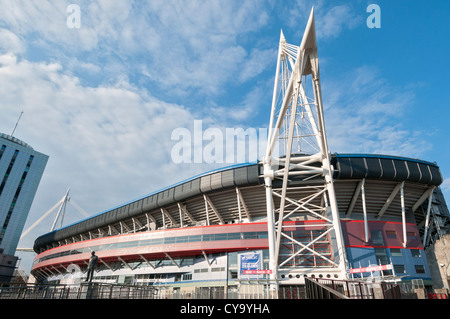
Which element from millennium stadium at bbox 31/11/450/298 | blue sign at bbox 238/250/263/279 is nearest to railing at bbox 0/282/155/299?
millennium stadium at bbox 31/11/450/298

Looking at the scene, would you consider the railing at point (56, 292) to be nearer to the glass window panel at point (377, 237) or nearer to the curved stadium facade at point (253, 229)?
the curved stadium facade at point (253, 229)

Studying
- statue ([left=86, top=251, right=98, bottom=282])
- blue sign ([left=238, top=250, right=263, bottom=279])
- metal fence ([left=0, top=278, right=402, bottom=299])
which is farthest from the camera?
blue sign ([left=238, top=250, right=263, bottom=279])

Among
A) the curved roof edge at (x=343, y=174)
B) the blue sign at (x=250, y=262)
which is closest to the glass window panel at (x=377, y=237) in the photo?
the curved roof edge at (x=343, y=174)

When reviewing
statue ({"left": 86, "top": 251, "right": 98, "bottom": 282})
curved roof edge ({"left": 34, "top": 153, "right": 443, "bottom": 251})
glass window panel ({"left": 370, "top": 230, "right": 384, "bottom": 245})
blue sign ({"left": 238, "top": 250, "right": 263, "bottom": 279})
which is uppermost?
curved roof edge ({"left": 34, "top": 153, "right": 443, "bottom": 251})

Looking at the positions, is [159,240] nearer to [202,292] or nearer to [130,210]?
[130,210]

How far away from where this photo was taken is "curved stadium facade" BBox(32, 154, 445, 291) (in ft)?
116

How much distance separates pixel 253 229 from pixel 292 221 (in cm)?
598

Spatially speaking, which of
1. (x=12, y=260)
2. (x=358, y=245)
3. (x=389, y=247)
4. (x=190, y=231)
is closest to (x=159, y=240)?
(x=190, y=231)

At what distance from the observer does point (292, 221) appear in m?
37.3

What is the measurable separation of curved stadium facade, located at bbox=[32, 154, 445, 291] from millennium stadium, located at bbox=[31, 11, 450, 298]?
156 mm

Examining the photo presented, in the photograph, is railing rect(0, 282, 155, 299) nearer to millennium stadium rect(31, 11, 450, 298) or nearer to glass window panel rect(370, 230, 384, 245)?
millennium stadium rect(31, 11, 450, 298)

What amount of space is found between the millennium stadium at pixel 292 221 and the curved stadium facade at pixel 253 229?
156 mm

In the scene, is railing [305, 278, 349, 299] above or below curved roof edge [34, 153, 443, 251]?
below

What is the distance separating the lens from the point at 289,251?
36.2 m
